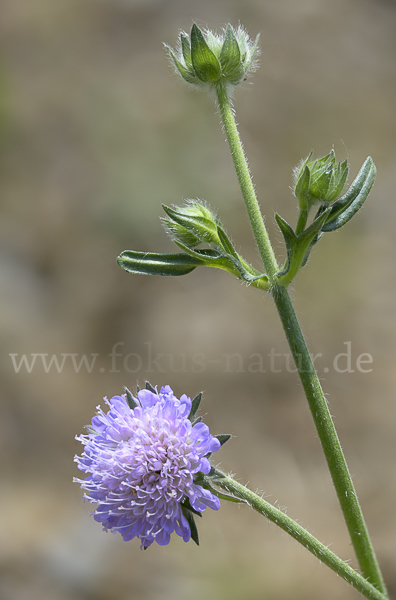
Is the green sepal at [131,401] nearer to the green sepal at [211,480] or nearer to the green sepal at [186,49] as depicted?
the green sepal at [211,480]

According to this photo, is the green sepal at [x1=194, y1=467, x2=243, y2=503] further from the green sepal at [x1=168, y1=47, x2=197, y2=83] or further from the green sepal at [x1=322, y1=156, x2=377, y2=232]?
the green sepal at [x1=168, y1=47, x2=197, y2=83]

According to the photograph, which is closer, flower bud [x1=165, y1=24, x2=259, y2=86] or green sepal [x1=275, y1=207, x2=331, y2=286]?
green sepal [x1=275, y1=207, x2=331, y2=286]

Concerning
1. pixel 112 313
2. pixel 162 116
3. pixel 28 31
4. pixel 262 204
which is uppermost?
pixel 28 31

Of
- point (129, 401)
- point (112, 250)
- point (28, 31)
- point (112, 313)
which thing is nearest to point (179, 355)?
point (112, 313)

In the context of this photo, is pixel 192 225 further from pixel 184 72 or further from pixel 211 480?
pixel 211 480

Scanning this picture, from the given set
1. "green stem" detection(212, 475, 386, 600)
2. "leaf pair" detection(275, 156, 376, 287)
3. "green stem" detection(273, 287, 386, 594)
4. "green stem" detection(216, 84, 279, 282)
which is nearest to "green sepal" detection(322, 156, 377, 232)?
"leaf pair" detection(275, 156, 376, 287)

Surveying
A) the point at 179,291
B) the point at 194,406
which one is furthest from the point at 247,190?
the point at 179,291

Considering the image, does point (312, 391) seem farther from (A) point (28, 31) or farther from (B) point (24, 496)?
(A) point (28, 31)
